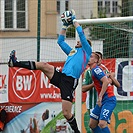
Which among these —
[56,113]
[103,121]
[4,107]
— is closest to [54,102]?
[56,113]

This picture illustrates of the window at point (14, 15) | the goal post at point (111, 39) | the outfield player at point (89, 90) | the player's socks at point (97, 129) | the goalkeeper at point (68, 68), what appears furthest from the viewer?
the window at point (14, 15)

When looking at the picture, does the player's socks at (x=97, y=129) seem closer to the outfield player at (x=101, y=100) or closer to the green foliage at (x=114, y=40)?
the outfield player at (x=101, y=100)

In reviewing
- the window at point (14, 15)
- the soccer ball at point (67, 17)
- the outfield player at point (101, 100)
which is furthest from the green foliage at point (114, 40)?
the window at point (14, 15)

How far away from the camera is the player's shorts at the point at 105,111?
1052cm

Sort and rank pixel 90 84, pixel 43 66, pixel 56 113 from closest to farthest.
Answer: pixel 43 66 < pixel 90 84 < pixel 56 113

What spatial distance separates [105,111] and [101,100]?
0.21 m

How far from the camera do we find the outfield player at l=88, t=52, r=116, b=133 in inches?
413

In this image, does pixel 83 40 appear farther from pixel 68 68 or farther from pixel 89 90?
pixel 89 90

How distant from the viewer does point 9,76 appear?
41.6 feet

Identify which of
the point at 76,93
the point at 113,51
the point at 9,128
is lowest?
the point at 9,128

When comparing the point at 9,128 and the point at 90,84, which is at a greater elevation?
the point at 90,84

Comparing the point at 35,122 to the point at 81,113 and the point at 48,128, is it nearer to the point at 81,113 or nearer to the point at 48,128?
the point at 48,128

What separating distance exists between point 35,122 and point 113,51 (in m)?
2.27

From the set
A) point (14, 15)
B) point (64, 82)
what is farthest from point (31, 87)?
point (14, 15)
